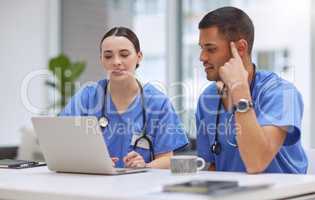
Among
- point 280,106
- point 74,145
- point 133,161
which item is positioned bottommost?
point 133,161

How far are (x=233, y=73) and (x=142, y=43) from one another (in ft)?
7.67

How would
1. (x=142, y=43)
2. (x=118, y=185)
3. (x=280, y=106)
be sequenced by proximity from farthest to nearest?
(x=142, y=43)
(x=280, y=106)
(x=118, y=185)

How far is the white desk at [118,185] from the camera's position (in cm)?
130

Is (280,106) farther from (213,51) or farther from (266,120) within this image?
(213,51)

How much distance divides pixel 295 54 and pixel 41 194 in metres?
2.89

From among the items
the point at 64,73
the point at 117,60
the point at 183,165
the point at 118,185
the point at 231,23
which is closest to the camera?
the point at 118,185

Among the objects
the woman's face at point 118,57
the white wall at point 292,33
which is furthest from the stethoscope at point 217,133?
the white wall at point 292,33

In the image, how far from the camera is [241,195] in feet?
4.11

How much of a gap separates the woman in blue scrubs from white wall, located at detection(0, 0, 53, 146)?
113 inches

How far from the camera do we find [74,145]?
1.74 m

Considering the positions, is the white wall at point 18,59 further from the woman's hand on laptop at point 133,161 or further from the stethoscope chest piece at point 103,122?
the woman's hand on laptop at point 133,161

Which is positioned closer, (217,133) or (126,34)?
(217,133)

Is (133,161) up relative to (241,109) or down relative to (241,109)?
down

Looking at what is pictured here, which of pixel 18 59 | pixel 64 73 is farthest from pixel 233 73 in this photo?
pixel 18 59
